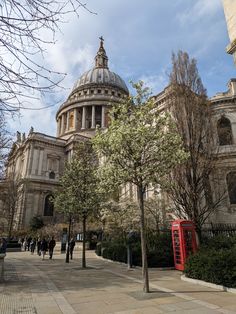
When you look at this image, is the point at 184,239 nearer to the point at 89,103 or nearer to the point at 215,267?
the point at 215,267

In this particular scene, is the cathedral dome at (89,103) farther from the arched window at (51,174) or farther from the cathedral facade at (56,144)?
the arched window at (51,174)

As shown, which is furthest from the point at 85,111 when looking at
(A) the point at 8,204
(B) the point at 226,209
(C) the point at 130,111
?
(C) the point at 130,111

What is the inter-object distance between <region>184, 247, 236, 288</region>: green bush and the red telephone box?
8.84 feet

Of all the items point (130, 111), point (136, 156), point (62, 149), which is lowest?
point (136, 156)

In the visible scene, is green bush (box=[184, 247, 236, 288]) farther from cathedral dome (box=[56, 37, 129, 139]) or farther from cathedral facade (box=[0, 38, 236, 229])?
cathedral dome (box=[56, 37, 129, 139])

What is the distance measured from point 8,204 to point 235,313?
37.1m

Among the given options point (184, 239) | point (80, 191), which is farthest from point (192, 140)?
point (80, 191)

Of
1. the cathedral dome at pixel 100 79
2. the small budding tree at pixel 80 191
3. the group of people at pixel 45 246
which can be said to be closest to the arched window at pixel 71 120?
the cathedral dome at pixel 100 79

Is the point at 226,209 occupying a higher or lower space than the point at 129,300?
higher

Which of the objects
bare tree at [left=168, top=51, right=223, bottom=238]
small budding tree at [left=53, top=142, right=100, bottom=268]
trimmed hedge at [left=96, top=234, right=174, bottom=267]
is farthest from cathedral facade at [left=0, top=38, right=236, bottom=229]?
small budding tree at [left=53, top=142, right=100, bottom=268]

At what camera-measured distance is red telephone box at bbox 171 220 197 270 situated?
45.1ft

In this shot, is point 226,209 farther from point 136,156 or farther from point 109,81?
point 109,81

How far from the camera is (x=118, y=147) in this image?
32.0 ft

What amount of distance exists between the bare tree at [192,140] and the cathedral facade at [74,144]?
1315mm
